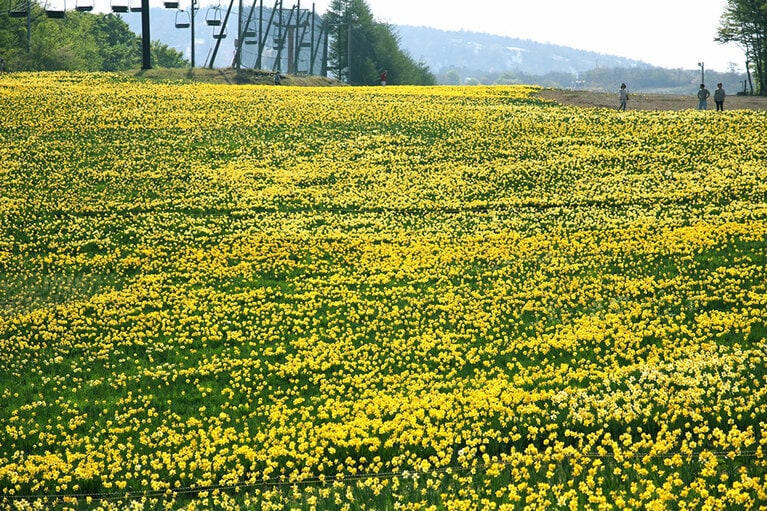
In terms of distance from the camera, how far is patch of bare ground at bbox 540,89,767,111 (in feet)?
197

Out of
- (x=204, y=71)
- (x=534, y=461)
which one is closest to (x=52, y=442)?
(x=534, y=461)

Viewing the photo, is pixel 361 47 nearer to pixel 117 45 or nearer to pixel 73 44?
pixel 73 44

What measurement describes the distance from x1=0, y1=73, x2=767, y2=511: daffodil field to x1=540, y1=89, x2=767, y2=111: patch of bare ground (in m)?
13.6

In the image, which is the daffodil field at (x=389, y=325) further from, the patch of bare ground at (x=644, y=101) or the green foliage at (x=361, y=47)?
the green foliage at (x=361, y=47)

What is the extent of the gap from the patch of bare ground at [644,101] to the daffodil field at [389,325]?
13.6 metres

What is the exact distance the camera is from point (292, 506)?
13227 millimetres

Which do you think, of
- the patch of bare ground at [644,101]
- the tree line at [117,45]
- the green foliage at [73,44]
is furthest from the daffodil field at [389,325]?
the tree line at [117,45]

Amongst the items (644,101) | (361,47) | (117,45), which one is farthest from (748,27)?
(117,45)

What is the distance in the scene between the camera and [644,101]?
65.0 m

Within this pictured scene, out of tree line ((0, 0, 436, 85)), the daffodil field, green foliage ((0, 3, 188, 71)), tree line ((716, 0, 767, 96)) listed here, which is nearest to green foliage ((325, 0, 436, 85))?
tree line ((0, 0, 436, 85))

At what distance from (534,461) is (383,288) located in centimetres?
1191

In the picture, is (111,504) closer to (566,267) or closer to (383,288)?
(383,288)

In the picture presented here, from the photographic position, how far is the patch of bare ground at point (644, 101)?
197 ft

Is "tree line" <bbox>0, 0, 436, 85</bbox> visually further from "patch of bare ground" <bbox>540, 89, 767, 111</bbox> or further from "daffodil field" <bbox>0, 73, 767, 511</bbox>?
"daffodil field" <bbox>0, 73, 767, 511</bbox>
